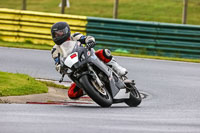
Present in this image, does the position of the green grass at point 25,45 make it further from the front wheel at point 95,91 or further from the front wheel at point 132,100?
the front wheel at point 95,91

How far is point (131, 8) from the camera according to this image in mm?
35844

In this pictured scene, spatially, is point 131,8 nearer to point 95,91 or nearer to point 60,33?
point 60,33

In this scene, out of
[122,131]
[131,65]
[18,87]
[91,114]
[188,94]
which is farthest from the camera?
[131,65]

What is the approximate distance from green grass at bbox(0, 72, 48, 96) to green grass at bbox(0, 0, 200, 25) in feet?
64.0

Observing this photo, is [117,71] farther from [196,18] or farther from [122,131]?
[196,18]

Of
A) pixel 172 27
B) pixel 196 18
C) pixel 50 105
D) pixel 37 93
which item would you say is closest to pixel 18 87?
pixel 37 93

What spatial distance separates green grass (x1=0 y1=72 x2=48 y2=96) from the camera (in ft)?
37.0

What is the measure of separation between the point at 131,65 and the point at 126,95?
6.35 metres

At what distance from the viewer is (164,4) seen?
36.1 metres

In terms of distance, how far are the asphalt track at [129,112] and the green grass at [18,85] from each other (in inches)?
47.8

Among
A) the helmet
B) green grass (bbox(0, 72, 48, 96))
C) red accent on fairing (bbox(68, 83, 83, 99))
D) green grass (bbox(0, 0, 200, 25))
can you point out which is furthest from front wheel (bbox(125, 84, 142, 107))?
green grass (bbox(0, 0, 200, 25))

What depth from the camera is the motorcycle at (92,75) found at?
9672 mm

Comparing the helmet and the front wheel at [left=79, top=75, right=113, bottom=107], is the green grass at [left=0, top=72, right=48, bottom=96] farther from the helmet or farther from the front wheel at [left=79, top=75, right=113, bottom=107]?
the front wheel at [left=79, top=75, right=113, bottom=107]

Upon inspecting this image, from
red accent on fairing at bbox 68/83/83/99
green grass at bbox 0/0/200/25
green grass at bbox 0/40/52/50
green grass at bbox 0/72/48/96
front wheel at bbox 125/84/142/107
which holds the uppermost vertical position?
red accent on fairing at bbox 68/83/83/99
